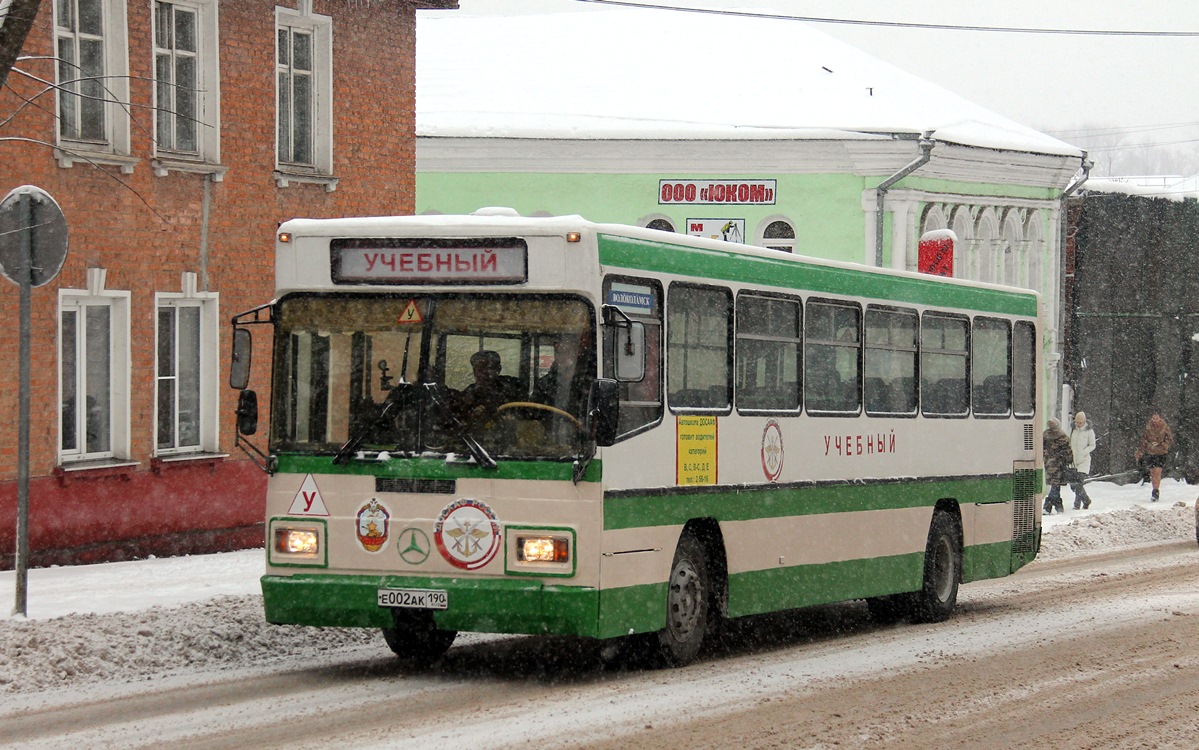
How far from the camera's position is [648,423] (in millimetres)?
11984

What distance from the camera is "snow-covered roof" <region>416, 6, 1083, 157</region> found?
34.9 meters

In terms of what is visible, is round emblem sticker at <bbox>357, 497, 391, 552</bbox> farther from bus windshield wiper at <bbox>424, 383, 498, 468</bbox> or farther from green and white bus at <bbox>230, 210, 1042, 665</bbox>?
bus windshield wiper at <bbox>424, 383, 498, 468</bbox>

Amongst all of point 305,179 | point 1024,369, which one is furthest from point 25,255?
point 1024,369

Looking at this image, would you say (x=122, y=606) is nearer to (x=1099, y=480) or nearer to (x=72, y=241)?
(x=72, y=241)

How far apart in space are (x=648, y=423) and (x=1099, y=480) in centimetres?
2953

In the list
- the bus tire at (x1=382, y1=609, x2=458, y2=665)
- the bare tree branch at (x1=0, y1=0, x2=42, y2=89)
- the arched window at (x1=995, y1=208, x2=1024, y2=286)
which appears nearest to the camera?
the bus tire at (x1=382, y1=609, x2=458, y2=665)

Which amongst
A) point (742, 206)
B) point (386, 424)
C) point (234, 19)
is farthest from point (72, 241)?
point (742, 206)

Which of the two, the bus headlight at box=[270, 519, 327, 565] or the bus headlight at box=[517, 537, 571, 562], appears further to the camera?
the bus headlight at box=[270, 519, 327, 565]

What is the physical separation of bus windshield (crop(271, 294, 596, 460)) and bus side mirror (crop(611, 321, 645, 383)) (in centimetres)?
19

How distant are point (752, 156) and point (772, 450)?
21.4 m

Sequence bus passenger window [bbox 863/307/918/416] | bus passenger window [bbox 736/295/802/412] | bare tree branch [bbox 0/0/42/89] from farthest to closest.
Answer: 1. bus passenger window [bbox 863/307/918/416]
2. bare tree branch [bbox 0/0/42/89]
3. bus passenger window [bbox 736/295/802/412]

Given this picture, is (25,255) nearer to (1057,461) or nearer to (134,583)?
(134,583)

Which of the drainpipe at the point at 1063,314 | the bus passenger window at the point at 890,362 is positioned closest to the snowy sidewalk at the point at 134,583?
the bus passenger window at the point at 890,362

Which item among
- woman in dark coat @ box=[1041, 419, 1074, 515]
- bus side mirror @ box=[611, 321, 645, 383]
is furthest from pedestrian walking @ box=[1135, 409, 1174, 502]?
bus side mirror @ box=[611, 321, 645, 383]
